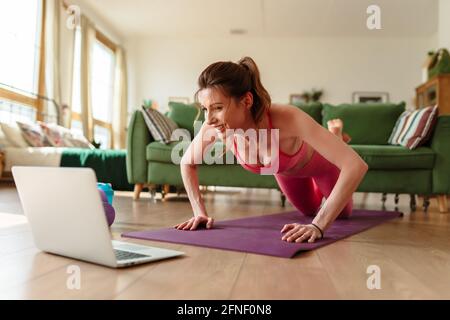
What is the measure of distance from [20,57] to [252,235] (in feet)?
15.8

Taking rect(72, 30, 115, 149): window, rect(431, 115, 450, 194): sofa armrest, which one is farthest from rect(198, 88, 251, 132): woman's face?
rect(72, 30, 115, 149): window

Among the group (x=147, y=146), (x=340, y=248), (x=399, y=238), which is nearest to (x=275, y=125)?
(x=340, y=248)

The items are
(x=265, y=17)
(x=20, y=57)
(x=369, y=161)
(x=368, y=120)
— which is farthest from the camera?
(x=265, y=17)

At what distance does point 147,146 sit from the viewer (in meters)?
3.38

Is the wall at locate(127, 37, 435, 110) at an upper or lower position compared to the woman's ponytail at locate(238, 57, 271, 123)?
upper

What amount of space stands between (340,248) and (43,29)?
5524mm

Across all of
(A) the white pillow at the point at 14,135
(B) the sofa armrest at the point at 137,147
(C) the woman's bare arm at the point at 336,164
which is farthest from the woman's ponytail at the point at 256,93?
(A) the white pillow at the point at 14,135

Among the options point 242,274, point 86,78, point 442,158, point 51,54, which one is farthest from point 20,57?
point 242,274

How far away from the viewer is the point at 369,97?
7.90 metres

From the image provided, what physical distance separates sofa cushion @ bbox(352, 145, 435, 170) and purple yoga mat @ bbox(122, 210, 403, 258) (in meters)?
0.95

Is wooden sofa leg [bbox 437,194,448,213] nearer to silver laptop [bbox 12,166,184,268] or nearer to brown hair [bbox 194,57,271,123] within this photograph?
brown hair [bbox 194,57,271,123]

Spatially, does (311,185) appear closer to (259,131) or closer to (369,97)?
(259,131)

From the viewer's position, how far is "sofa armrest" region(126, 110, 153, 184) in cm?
339
